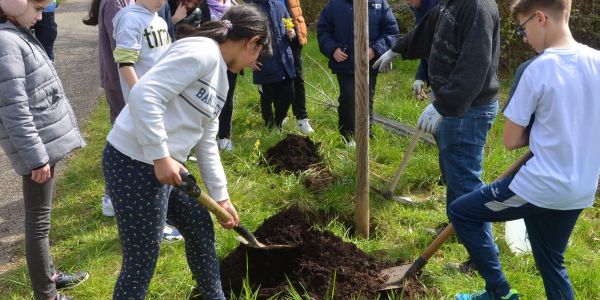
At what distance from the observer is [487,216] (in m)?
2.46

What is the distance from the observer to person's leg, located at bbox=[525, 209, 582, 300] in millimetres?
2357

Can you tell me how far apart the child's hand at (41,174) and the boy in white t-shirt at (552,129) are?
1.97 metres

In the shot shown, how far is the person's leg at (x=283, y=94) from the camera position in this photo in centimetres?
534

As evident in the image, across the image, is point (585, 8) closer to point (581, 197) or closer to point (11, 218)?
point (581, 197)

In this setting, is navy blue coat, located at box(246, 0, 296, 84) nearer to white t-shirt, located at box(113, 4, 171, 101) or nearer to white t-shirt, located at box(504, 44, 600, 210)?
white t-shirt, located at box(113, 4, 171, 101)

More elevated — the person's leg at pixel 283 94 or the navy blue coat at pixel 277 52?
Result: the navy blue coat at pixel 277 52

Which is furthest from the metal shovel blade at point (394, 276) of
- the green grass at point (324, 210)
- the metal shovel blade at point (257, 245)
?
the metal shovel blade at point (257, 245)

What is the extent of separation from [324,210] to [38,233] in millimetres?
1936

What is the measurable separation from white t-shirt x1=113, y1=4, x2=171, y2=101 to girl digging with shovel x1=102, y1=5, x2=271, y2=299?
1046 millimetres

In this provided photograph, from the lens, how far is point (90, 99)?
24.1 ft

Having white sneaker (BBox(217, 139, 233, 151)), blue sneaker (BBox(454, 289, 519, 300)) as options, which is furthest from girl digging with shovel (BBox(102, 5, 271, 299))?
white sneaker (BBox(217, 139, 233, 151))

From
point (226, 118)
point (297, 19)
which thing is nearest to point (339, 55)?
point (297, 19)

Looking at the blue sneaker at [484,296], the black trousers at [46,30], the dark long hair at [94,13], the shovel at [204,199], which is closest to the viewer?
the shovel at [204,199]

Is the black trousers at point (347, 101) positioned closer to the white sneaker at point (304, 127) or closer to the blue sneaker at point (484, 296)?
the white sneaker at point (304, 127)
